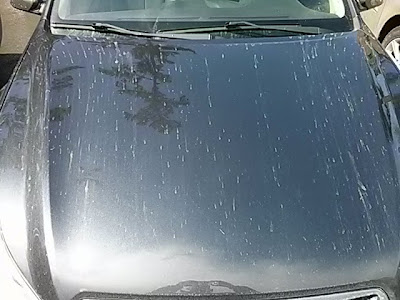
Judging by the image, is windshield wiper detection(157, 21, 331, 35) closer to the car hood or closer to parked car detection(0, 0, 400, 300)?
parked car detection(0, 0, 400, 300)

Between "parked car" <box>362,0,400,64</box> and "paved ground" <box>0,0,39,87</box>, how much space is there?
306 centimetres

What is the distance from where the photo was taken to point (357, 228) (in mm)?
2322

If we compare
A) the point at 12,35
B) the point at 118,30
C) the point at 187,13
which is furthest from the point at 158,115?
the point at 12,35

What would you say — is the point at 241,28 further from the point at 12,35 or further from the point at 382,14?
the point at 12,35

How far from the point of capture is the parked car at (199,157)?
2209 mm

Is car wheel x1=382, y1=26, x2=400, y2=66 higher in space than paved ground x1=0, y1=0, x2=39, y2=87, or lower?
lower

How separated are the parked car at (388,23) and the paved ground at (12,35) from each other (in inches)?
120

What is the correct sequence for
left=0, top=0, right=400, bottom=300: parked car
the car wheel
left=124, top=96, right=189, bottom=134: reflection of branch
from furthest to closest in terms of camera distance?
the car wheel → left=124, top=96, right=189, bottom=134: reflection of branch → left=0, top=0, right=400, bottom=300: parked car

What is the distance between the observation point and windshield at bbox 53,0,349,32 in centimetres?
327

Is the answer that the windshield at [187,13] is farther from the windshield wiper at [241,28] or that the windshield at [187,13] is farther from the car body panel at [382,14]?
the car body panel at [382,14]

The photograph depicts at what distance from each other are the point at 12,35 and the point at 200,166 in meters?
4.86

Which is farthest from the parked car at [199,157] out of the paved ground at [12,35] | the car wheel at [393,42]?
the paved ground at [12,35]

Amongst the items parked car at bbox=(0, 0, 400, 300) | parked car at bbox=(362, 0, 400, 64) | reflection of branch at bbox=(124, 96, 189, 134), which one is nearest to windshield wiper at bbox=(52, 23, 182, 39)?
parked car at bbox=(0, 0, 400, 300)

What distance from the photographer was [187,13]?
3.31m
